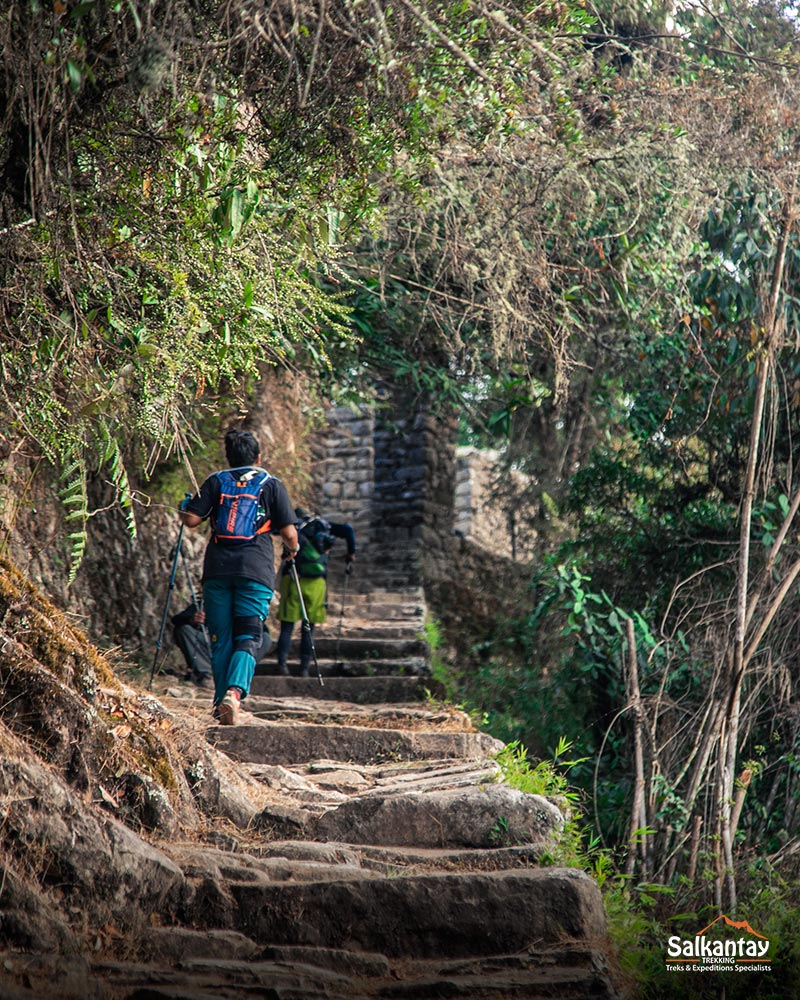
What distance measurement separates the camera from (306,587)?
28.2ft

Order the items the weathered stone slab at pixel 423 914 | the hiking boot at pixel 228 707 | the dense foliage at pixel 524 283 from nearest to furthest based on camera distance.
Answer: the weathered stone slab at pixel 423 914 → the dense foliage at pixel 524 283 → the hiking boot at pixel 228 707

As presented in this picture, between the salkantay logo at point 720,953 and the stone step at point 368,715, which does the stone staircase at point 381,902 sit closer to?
the salkantay logo at point 720,953

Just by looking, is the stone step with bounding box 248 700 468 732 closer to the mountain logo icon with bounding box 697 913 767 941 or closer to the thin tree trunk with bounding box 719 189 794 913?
the thin tree trunk with bounding box 719 189 794 913

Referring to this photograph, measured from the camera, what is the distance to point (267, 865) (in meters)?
3.80

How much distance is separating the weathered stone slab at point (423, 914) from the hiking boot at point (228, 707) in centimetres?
199

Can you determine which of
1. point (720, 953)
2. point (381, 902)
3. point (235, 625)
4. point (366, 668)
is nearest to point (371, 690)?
point (366, 668)

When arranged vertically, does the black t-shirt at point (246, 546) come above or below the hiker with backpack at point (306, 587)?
above

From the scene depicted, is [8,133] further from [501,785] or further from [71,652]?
[501,785]

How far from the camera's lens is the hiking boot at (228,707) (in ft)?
18.1

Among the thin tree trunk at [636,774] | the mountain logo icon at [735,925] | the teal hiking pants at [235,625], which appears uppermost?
the teal hiking pants at [235,625]

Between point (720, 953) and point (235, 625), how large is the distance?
2.86 meters

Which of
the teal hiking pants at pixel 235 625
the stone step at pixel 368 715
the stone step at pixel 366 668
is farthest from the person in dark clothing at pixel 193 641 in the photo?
the teal hiking pants at pixel 235 625

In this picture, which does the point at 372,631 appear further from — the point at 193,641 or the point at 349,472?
the point at 349,472

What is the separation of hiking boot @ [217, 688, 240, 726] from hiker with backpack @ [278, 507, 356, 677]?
105 inches
